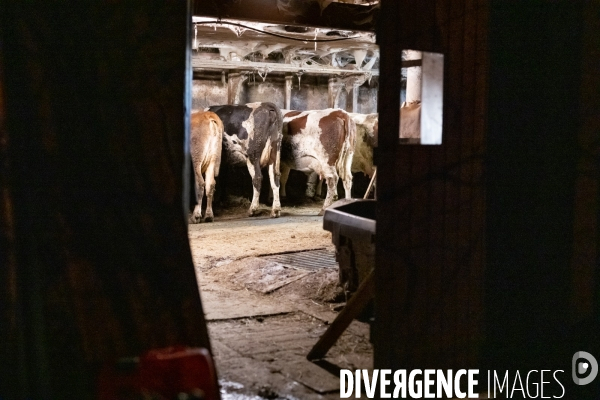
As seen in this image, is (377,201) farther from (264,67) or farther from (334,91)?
(334,91)

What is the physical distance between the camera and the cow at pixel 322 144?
43.8ft

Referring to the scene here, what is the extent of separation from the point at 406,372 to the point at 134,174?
6.60 feet

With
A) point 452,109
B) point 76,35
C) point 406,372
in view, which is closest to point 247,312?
point 406,372

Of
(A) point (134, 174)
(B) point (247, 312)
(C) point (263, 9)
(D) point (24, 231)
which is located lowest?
(B) point (247, 312)

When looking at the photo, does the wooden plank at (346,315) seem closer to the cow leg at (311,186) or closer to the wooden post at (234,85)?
the cow leg at (311,186)

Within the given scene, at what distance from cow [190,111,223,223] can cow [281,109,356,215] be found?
6.37ft

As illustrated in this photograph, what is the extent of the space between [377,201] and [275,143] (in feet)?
30.3

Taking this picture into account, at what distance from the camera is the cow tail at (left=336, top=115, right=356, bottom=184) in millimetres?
13430

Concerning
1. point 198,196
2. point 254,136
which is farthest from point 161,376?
point 254,136

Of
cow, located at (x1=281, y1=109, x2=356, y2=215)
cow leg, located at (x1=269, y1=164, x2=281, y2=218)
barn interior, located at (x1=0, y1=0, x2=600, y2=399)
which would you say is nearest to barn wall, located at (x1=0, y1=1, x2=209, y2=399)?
barn interior, located at (x1=0, y1=0, x2=600, y2=399)

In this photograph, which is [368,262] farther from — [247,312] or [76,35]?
[76,35]

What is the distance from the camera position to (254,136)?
12.8 meters

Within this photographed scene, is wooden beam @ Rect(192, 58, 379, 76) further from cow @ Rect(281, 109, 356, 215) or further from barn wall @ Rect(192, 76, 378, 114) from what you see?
cow @ Rect(281, 109, 356, 215)

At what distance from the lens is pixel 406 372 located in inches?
154
